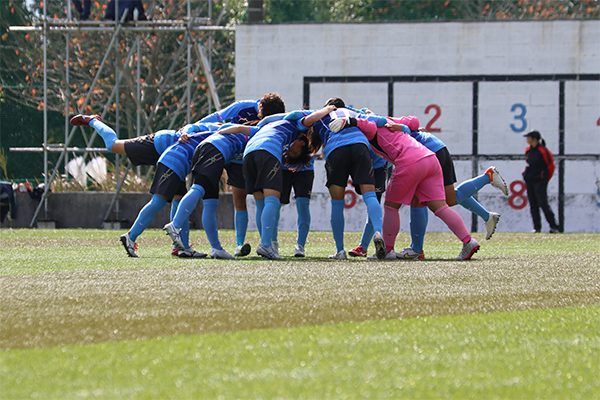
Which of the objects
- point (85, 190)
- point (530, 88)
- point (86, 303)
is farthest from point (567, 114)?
point (86, 303)

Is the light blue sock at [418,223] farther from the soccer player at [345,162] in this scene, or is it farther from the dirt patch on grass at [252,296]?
the dirt patch on grass at [252,296]

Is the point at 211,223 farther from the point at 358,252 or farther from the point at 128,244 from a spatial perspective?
the point at 358,252

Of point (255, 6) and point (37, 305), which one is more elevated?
point (255, 6)

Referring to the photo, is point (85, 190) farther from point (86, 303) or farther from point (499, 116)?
point (86, 303)

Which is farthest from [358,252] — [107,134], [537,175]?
[537,175]

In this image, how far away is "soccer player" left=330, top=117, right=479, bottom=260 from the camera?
629 centimetres

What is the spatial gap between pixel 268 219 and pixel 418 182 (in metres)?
1.31

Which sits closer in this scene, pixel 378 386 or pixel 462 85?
pixel 378 386

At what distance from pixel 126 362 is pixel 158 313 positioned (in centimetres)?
94

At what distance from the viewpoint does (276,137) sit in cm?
638

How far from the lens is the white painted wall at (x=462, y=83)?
14.6 m

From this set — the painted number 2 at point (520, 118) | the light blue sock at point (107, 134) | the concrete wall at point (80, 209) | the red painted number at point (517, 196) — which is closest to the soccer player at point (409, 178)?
the light blue sock at point (107, 134)

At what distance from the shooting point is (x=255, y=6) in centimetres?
1541

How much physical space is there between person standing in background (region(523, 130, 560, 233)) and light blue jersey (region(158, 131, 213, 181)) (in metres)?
8.44
